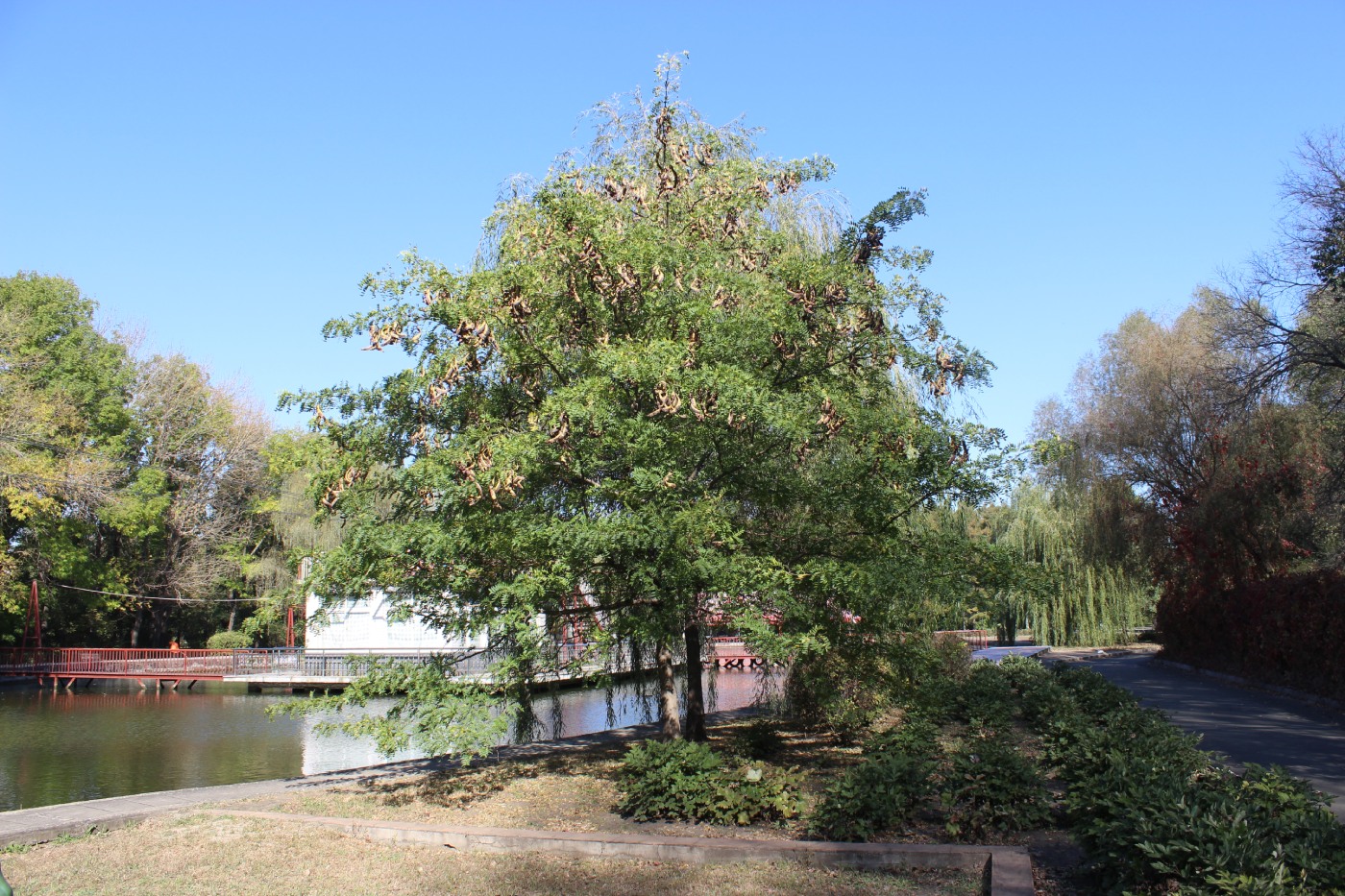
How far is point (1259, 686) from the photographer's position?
2105 cm

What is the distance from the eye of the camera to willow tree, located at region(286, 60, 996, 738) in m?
9.09

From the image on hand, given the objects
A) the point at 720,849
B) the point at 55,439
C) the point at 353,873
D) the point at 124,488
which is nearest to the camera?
the point at 720,849

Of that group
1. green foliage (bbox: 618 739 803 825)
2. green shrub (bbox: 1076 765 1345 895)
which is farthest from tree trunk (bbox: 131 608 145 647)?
green shrub (bbox: 1076 765 1345 895)

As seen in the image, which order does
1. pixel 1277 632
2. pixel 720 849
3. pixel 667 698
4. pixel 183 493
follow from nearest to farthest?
pixel 720 849, pixel 667 698, pixel 1277 632, pixel 183 493

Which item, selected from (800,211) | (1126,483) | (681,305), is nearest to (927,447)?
(681,305)

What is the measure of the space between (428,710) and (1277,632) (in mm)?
18830

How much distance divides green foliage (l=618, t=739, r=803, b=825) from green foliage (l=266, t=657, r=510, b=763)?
1308 mm

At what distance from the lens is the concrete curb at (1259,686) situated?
17.1 m

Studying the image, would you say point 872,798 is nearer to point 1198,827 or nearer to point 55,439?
point 1198,827

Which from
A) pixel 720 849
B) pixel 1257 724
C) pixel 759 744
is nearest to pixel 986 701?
pixel 759 744

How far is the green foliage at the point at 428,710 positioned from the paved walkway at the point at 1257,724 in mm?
6941

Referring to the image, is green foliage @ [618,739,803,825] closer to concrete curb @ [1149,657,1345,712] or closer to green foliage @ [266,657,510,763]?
green foliage @ [266,657,510,763]

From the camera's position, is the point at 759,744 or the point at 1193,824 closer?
the point at 1193,824

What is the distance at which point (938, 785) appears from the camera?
26.5 ft
